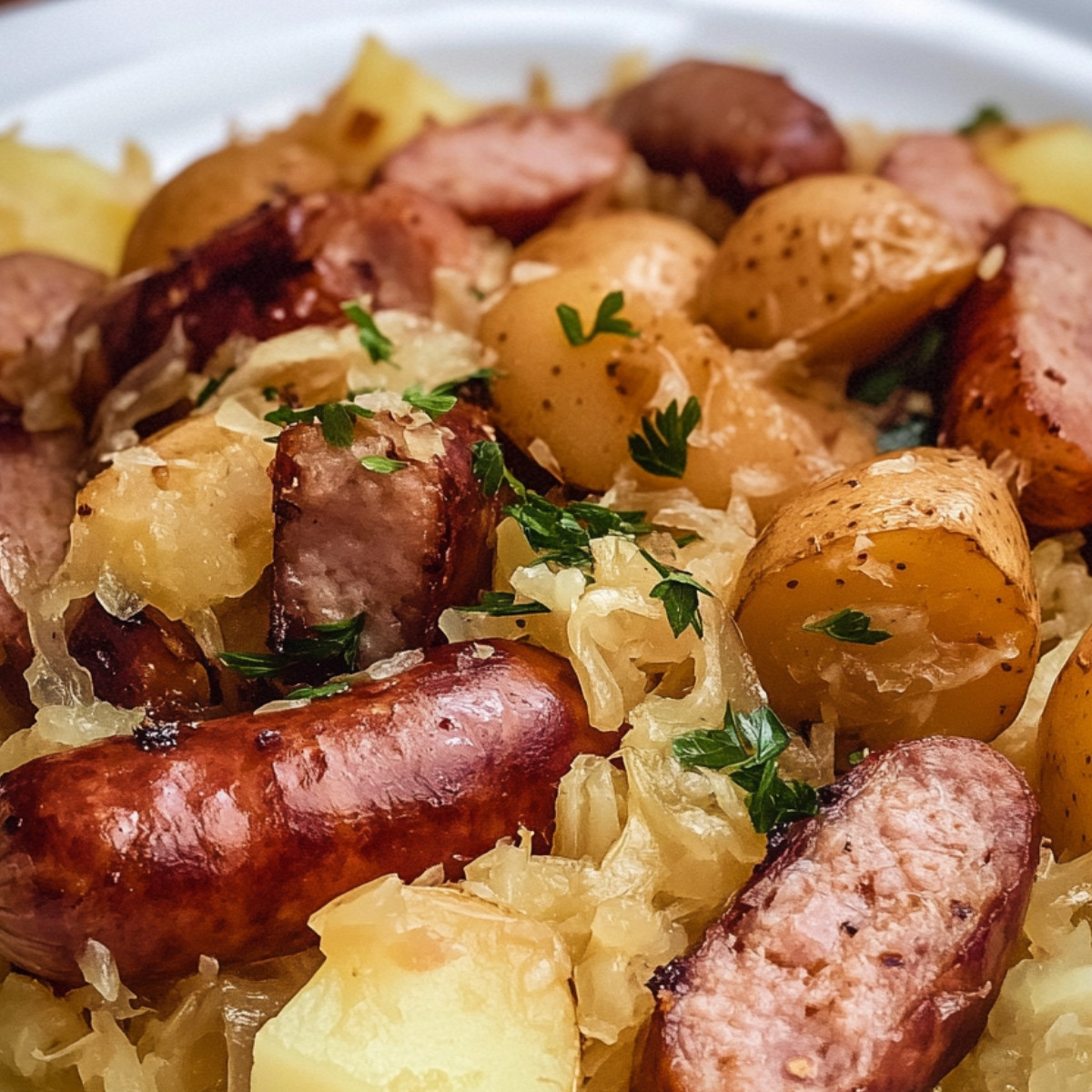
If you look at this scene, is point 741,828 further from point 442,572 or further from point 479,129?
point 479,129

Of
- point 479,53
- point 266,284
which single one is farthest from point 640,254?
point 479,53

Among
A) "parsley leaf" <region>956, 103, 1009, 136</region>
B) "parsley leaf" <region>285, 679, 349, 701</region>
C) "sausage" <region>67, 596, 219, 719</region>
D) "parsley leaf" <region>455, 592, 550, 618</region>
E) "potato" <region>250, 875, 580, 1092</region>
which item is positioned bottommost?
"potato" <region>250, 875, 580, 1092</region>

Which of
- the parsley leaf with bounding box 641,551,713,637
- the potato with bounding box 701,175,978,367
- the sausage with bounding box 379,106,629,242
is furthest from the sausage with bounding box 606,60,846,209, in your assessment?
the parsley leaf with bounding box 641,551,713,637

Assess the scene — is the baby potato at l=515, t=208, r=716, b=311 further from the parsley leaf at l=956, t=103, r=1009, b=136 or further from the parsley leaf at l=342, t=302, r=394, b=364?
the parsley leaf at l=956, t=103, r=1009, b=136

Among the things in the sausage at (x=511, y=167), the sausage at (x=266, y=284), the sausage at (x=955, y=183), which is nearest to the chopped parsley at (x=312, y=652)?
the sausage at (x=266, y=284)

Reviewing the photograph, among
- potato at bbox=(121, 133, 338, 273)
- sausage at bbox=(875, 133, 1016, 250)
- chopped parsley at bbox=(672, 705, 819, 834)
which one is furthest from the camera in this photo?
potato at bbox=(121, 133, 338, 273)

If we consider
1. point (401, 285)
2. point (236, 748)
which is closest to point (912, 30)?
point (401, 285)

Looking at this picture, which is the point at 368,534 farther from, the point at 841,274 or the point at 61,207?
the point at 61,207

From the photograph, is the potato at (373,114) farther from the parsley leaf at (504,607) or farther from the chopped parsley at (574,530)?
the parsley leaf at (504,607)
